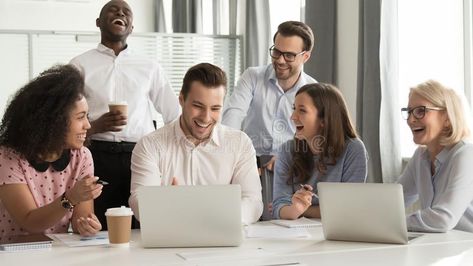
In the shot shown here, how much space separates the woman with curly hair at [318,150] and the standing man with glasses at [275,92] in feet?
1.93

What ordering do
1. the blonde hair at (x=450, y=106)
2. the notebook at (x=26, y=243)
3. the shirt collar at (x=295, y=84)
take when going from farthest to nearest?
the shirt collar at (x=295, y=84)
the blonde hair at (x=450, y=106)
the notebook at (x=26, y=243)

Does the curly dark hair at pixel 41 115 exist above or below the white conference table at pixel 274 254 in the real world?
above

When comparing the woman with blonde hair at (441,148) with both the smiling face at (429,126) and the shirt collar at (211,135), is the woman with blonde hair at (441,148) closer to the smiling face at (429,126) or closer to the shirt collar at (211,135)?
the smiling face at (429,126)

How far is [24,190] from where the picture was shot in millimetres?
2674

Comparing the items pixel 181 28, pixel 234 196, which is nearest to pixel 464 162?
pixel 234 196

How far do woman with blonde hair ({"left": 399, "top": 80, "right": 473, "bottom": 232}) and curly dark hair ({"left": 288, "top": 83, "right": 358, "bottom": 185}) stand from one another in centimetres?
32

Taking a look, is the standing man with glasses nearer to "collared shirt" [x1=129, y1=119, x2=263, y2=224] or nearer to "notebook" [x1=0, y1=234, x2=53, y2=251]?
"collared shirt" [x1=129, y1=119, x2=263, y2=224]

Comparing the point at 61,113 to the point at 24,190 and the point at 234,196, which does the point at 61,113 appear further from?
the point at 234,196

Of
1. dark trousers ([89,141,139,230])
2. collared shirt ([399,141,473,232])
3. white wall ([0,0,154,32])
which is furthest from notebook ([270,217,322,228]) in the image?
white wall ([0,0,154,32])

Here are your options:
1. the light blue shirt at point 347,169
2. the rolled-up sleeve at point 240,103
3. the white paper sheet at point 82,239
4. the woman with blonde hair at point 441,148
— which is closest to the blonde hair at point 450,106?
the woman with blonde hair at point 441,148

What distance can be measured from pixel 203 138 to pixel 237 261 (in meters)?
1.01

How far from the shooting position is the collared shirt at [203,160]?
3.03 metres

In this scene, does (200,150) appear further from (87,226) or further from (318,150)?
(87,226)

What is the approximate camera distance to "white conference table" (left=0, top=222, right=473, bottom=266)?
2.16 metres
